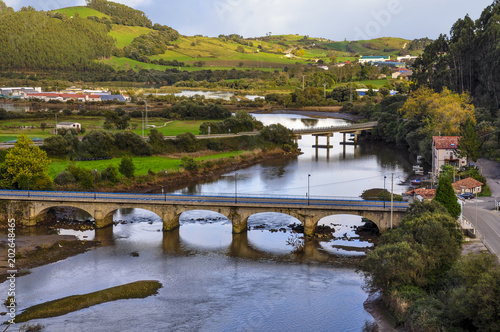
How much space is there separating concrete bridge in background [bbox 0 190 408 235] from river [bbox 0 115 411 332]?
1.96 meters

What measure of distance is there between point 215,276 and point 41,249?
716 inches

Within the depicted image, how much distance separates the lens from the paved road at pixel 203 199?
5977 centimetres

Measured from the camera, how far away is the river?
41.7 m

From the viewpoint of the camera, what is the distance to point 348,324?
4138 cm

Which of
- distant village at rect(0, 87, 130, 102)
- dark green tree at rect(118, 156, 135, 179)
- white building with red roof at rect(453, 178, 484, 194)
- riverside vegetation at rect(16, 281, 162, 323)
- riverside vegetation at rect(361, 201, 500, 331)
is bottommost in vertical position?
riverside vegetation at rect(16, 281, 162, 323)

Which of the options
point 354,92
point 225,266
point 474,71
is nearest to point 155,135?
point 225,266

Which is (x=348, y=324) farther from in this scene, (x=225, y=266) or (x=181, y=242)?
(x=181, y=242)

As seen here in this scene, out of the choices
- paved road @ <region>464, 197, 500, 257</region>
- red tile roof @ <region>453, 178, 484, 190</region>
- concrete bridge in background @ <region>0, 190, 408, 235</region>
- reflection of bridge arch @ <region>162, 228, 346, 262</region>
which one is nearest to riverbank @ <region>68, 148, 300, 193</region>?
concrete bridge in background @ <region>0, 190, 408, 235</region>

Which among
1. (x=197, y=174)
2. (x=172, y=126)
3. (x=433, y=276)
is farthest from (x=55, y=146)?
(x=433, y=276)

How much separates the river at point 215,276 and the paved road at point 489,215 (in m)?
10.3

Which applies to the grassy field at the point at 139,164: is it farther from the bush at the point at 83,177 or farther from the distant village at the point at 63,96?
the distant village at the point at 63,96

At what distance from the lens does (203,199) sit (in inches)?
2518

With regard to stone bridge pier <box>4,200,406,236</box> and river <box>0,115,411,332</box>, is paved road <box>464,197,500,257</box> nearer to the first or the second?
stone bridge pier <box>4,200,406,236</box>

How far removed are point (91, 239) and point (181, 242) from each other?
9.42 meters
